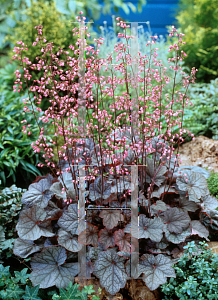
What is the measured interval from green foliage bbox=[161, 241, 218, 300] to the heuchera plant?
0.10 metres

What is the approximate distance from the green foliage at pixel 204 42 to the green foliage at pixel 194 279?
11.6 ft

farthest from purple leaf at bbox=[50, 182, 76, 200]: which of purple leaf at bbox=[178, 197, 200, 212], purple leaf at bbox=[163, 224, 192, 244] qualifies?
purple leaf at bbox=[178, 197, 200, 212]

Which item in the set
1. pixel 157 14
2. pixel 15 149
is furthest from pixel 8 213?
pixel 157 14

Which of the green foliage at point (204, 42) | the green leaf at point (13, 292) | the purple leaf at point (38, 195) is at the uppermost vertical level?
the green foliage at point (204, 42)

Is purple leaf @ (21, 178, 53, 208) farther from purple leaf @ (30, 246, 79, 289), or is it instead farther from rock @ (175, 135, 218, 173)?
rock @ (175, 135, 218, 173)

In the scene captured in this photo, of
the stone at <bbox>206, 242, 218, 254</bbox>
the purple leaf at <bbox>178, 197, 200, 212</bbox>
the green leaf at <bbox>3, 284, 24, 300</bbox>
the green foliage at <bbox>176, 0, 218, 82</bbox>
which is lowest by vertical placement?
the green leaf at <bbox>3, 284, 24, 300</bbox>

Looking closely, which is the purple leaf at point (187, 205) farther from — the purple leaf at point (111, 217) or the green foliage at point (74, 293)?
the green foliage at point (74, 293)

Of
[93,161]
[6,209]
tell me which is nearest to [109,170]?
[93,161]

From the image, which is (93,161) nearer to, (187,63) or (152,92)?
(152,92)

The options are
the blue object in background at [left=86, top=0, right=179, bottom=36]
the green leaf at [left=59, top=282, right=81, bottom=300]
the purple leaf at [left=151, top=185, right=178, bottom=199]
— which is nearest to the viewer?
the green leaf at [left=59, top=282, right=81, bottom=300]

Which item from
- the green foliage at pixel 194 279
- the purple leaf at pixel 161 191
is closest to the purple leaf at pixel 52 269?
the green foliage at pixel 194 279

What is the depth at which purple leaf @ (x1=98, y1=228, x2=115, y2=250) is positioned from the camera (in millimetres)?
1798

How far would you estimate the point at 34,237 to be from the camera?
5.85 feet

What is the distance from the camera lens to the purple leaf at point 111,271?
5.38 feet
